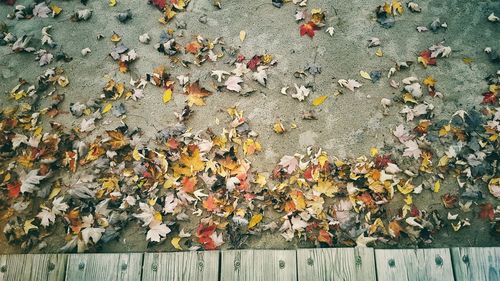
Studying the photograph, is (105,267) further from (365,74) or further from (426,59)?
(426,59)

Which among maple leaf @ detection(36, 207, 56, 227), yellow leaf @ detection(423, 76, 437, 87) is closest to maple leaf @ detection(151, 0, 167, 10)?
maple leaf @ detection(36, 207, 56, 227)

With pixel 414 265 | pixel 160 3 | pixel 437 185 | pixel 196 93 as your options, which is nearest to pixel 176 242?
pixel 196 93

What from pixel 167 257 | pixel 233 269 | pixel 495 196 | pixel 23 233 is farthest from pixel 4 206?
pixel 495 196

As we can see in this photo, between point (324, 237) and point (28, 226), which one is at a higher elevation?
point (324, 237)

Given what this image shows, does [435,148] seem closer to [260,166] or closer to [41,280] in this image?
[260,166]

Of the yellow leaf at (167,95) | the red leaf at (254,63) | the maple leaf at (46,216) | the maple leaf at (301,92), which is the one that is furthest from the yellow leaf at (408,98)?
the maple leaf at (46,216)
